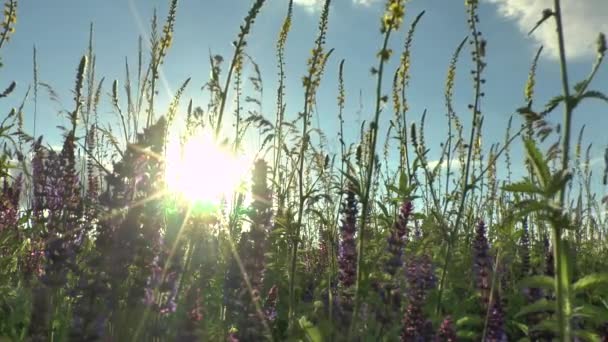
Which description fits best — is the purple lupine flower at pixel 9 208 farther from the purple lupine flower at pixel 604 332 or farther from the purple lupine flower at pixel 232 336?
the purple lupine flower at pixel 604 332

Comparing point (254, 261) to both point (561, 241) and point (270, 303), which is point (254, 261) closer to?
point (270, 303)

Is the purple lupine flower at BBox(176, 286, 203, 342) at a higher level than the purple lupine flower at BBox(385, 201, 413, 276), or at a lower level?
lower

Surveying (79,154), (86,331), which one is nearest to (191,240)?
(86,331)

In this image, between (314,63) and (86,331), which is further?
(314,63)

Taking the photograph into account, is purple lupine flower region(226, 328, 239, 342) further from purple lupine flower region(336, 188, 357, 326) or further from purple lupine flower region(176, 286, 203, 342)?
purple lupine flower region(336, 188, 357, 326)

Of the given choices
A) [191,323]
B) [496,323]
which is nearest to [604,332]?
[496,323]

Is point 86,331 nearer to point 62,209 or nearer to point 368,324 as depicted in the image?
point 62,209

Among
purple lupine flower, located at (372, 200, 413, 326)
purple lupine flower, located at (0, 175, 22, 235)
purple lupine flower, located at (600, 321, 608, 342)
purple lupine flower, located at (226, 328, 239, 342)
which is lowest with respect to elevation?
purple lupine flower, located at (226, 328, 239, 342)

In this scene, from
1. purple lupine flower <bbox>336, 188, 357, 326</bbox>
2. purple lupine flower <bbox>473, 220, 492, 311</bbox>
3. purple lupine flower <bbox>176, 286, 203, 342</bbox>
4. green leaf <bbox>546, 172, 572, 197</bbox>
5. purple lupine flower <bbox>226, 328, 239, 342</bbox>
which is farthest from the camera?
purple lupine flower <bbox>473, 220, 492, 311</bbox>

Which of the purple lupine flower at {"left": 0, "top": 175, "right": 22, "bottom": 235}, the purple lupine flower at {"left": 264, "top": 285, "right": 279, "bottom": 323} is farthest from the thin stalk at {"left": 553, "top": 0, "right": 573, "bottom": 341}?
the purple lupine flower at {"left": 0, "top": 175, "right": 22, "bottom": 235}

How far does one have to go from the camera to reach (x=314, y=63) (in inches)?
130

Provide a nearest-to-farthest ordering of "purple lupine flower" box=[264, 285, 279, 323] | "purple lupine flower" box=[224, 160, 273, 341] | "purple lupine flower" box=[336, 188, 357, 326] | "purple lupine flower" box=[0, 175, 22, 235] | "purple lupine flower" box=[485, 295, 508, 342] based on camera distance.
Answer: "purple lupine flower" box=[224, 160, 273, 341], "purple lupine flower" box=[485, 295, 508, 342], "purple lupine flower" box=[336, 188, 357, 326], "purple lupine flower" box=[264, 285, 279, 323], "purple lupine flower" box=[0, 175, 22, 235]

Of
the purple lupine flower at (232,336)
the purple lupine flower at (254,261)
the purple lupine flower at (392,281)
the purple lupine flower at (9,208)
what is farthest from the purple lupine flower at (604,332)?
the purple lupine flower at (9,208)

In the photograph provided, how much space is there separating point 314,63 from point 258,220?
1.17 metres
